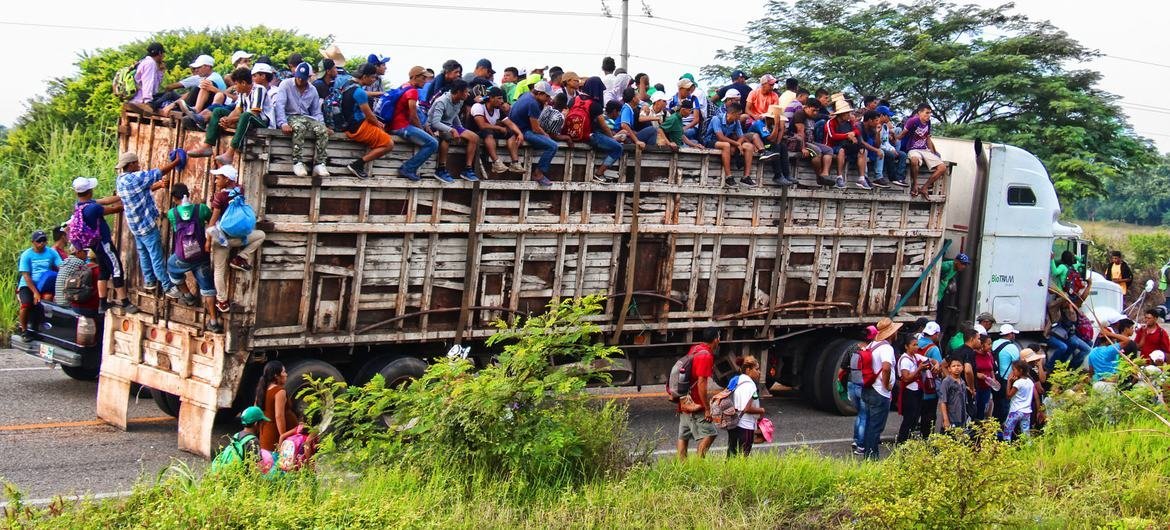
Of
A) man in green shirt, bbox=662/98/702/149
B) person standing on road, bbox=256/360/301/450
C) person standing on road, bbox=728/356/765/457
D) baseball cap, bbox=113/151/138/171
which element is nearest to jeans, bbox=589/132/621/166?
man in green shirt, bbox=662/98/702/149

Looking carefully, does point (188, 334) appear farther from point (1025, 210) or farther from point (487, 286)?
point (1025, 210)

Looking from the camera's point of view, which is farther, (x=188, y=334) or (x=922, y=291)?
(x=922, y=291)

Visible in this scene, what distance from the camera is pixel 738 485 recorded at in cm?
884

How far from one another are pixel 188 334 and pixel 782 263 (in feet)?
20.1

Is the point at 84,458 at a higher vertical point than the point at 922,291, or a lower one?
lower

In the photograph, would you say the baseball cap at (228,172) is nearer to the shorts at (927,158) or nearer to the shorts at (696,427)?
the shorts at (696,427)

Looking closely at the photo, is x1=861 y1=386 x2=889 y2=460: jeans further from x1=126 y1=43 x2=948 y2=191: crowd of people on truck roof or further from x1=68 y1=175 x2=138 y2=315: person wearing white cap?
x1=68 y1=175 x2=138 y2=315: person wearing white cap

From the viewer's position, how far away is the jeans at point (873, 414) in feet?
38.2

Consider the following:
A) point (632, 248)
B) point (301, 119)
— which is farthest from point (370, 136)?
point (632, 248)

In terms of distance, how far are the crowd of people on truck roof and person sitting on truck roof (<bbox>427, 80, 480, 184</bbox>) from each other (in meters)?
0.01

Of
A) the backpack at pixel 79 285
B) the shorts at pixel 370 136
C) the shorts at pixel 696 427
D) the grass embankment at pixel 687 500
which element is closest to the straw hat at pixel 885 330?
the shorts at pixel 696 427

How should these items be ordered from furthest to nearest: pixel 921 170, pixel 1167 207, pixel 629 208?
pixel 1167 207 < pixel 921 170 < pixel 629 208

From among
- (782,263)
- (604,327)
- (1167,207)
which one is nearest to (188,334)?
(604,327)

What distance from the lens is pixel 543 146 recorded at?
11438 millimetres
